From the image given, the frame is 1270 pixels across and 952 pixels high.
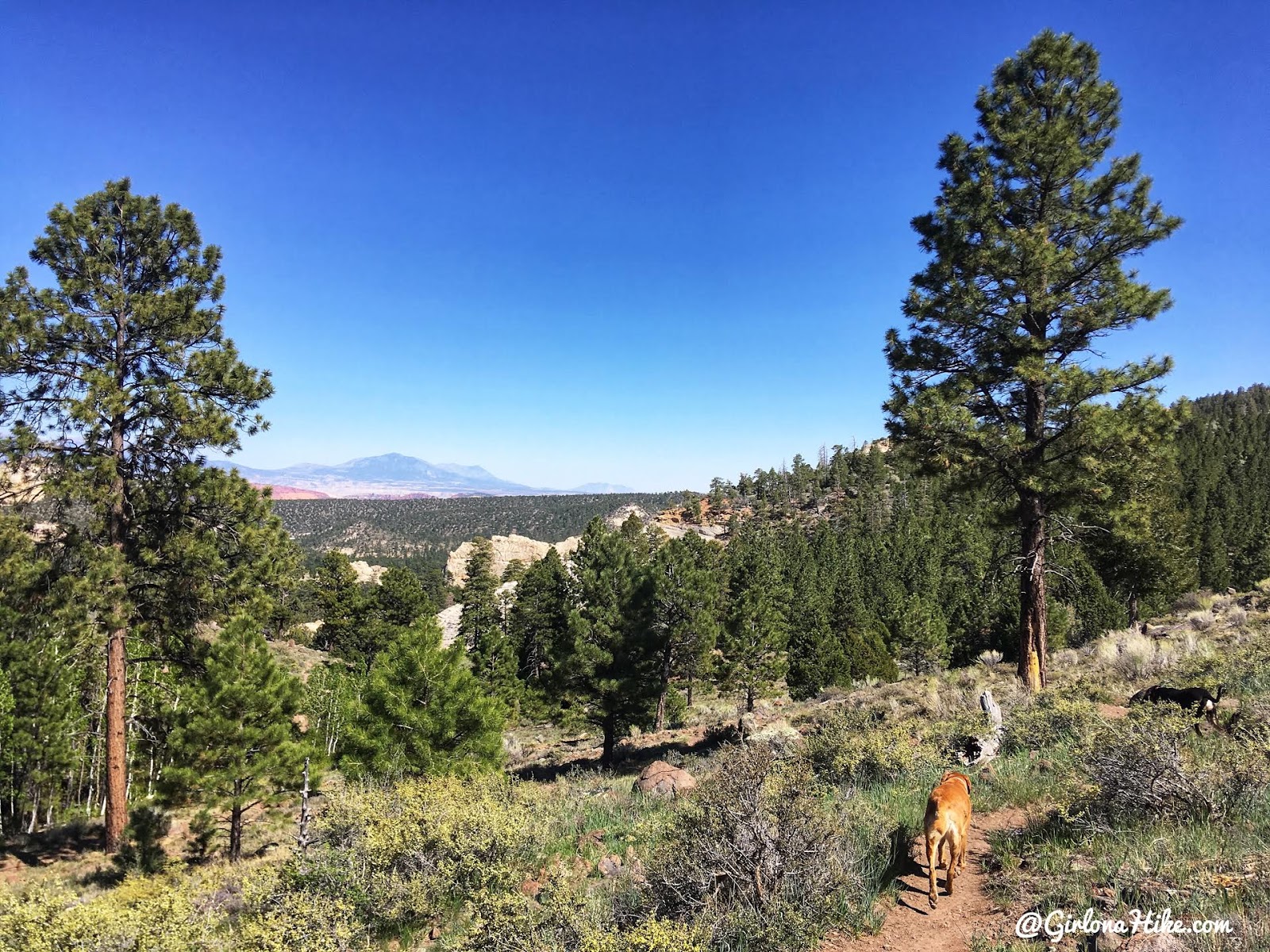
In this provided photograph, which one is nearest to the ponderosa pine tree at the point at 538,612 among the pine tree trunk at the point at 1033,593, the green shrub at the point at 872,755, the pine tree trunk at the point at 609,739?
the pine tree trunk at the point at 609,739

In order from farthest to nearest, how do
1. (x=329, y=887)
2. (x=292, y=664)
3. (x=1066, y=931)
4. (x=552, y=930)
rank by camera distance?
(x=292, y=664), (x=329, y=887), (x=552, y=930), (x=1066, y=931)

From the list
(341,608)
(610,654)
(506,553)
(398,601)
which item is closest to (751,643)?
(610,654)

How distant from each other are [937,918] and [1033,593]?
7.98 metres

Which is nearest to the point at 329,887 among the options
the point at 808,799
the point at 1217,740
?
the point at 808,799

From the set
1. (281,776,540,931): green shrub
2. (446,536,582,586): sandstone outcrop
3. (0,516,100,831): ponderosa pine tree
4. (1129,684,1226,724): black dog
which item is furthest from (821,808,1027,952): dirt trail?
(446,536,582,586): sandstone outcrop

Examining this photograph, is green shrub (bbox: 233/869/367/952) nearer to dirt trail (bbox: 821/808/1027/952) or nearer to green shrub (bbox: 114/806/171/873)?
Answer: dirt trail (bbox: 821/808/1027/952)

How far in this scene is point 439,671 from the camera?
51.8 ft

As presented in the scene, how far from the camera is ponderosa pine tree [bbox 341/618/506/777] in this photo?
14930mm

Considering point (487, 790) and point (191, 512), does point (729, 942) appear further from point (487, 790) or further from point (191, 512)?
point (191, 512)

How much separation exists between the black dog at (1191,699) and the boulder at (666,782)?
6.04m

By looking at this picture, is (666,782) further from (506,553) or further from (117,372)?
(506,553)

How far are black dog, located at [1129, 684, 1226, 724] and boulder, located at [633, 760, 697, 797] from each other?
6.04m

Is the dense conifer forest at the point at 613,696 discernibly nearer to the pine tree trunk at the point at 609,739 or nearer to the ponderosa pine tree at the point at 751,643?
the pine tree trunk at the point at 609,739

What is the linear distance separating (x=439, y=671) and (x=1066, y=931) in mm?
14696
